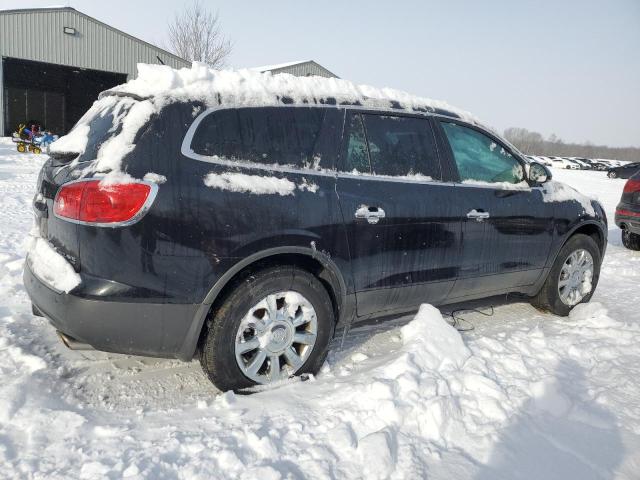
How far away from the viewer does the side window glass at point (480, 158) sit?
372 cm

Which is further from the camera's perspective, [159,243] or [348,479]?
[159,243]

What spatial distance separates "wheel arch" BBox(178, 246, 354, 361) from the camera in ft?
8.50

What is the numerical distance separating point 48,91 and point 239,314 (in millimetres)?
29917

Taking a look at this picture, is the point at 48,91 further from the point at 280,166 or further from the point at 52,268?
the point at 280,166

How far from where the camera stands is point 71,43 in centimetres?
2150

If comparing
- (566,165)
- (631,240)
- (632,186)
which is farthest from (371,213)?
(566,165)

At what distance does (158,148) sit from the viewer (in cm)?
247

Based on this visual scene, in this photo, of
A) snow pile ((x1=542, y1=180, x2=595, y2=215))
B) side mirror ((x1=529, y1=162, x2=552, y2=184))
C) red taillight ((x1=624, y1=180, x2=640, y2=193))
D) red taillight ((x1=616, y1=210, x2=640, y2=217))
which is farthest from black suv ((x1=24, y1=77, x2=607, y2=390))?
red taillight ((x1=624, y1=180, x2=640, y2=193))

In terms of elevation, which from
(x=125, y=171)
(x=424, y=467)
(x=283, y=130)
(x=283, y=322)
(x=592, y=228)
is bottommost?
(x=424, y=467)

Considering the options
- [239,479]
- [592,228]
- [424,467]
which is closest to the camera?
[239,479]

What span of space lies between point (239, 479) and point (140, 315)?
0.93 metres

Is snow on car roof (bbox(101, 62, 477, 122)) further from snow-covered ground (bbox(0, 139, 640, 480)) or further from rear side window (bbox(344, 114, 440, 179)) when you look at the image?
snow-covered ground (bbox(0, 139, 640, 480))

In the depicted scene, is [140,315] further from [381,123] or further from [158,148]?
[381,123]

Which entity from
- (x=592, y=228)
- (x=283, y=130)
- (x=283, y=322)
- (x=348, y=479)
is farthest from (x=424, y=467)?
(x=592, y=228)
